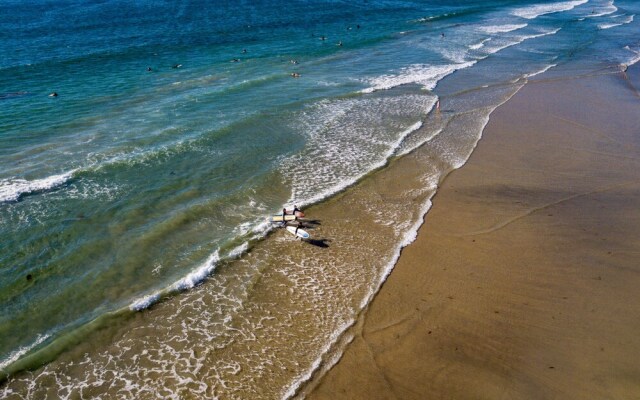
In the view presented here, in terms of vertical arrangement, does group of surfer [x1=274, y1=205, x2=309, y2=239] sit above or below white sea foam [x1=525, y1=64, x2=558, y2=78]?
below

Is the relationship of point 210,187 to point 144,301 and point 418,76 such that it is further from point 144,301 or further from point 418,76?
point 418,76

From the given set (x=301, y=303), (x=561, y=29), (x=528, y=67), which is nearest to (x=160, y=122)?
(x=301, y=303)

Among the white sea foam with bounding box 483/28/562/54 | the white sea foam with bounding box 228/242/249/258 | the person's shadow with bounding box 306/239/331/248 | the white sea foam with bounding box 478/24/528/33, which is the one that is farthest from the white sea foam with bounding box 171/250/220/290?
the white sea foam with bounding box 478/24/528/33

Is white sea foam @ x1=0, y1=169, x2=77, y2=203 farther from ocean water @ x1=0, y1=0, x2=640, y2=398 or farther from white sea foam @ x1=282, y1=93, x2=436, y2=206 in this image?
white sea foam @ x1=282, y1=93, x2=436, y2=206

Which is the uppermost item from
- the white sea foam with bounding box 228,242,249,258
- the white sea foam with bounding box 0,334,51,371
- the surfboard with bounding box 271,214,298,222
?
the surfboard with bounding box 271,214,298,222

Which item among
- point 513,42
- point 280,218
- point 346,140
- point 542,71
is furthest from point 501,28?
point 280,218

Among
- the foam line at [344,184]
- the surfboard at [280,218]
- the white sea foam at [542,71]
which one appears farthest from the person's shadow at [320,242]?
the white sea foam at [542,71]
